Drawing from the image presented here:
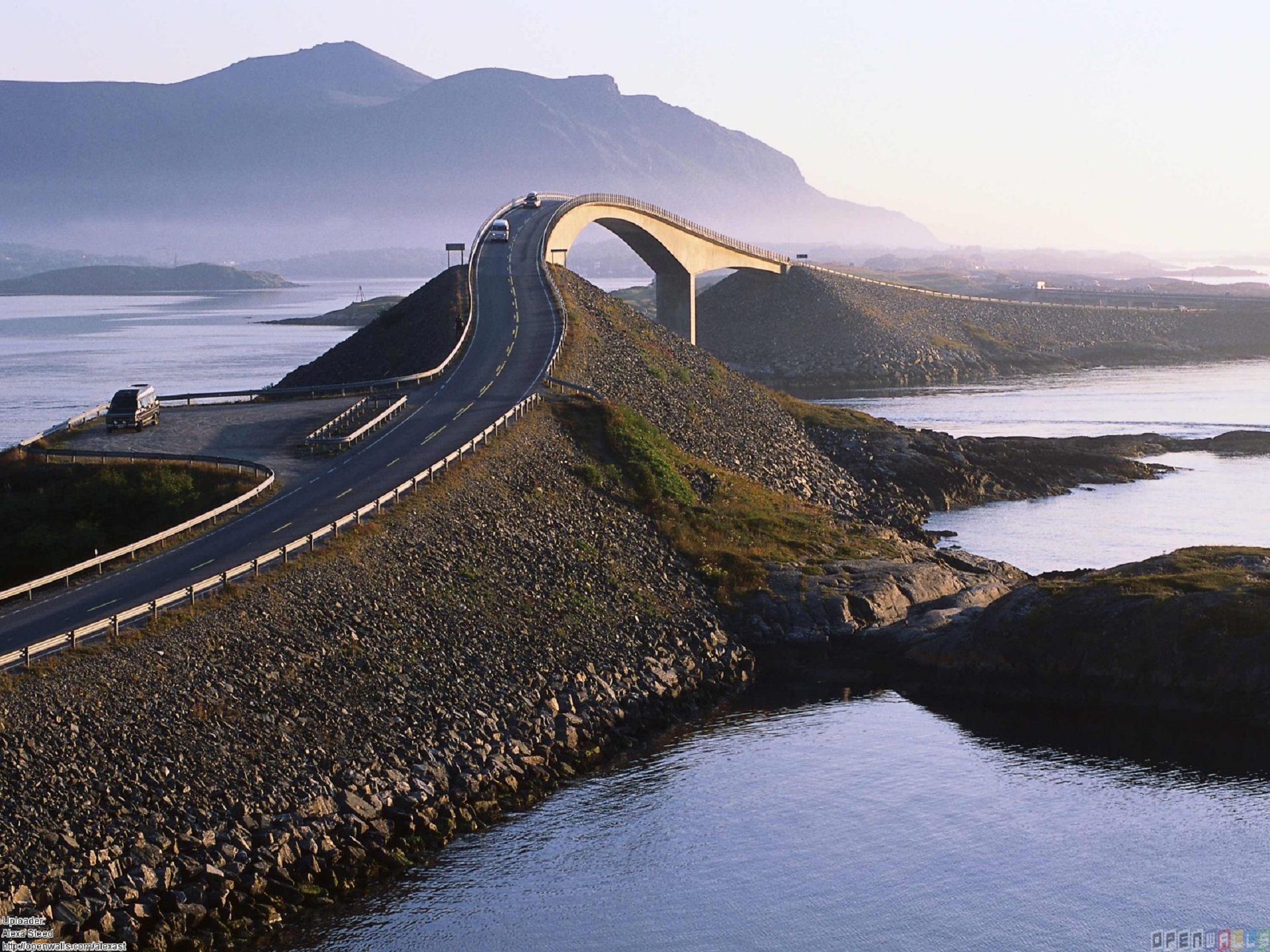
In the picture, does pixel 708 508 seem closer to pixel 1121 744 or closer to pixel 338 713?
pixel 1121 744

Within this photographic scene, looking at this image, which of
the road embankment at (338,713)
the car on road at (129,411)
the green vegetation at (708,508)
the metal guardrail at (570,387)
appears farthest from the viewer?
the metal guardrail at (570,387)

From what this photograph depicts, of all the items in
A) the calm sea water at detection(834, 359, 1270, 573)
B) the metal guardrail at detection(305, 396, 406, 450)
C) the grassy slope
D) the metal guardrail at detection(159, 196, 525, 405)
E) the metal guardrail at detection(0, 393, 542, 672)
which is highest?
the grassy slope

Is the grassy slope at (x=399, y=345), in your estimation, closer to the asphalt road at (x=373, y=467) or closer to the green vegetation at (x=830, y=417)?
the asphalt road at (x=373, y=467)

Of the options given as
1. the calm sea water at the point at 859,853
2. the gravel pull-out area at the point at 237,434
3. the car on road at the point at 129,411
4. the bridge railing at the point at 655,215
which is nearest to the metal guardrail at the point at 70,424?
the gravel pull-out area at the point at 237,434

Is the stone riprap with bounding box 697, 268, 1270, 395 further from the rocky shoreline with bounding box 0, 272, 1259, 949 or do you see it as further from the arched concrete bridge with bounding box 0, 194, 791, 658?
the rocky shoreline with bounding box 0, 272, 1259, 949

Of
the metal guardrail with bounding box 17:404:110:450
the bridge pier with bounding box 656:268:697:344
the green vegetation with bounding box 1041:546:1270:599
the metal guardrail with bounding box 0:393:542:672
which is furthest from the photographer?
the bridge pier with bounding box 656:268:697:344

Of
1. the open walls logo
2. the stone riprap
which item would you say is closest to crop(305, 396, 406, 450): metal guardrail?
the open walls logo

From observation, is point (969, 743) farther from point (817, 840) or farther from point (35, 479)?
point (35, 479)

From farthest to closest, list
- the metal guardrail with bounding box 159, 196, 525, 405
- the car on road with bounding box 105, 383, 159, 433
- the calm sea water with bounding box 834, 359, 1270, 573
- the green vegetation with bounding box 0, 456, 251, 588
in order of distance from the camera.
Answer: the calm sea water with bounding box 834, 359, 1270, 573 → the metal guardrail with bounding box 159, 196, 525, 405 → the car on road with bounding box 105, 383, 159, 433 → the green vegetation with bounding box 0, 456, 251, 588
